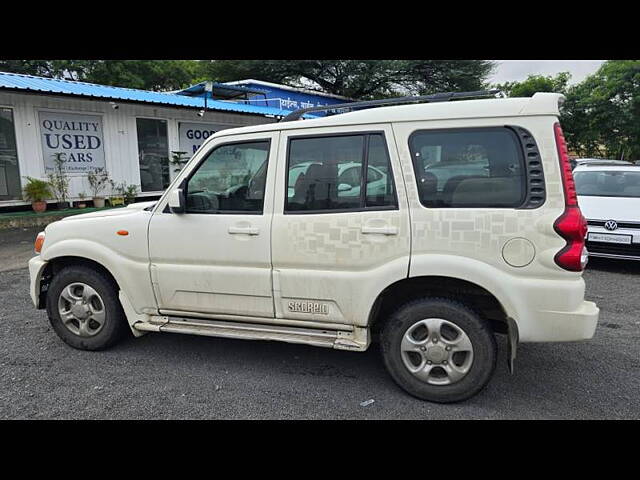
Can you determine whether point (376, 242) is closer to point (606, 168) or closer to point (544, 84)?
point (606, 168)

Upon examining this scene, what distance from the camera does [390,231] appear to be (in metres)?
2.97

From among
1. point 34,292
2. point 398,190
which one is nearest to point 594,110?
point 398,190

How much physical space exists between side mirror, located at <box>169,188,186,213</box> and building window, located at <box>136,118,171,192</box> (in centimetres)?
988

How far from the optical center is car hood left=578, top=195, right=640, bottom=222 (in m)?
6.41

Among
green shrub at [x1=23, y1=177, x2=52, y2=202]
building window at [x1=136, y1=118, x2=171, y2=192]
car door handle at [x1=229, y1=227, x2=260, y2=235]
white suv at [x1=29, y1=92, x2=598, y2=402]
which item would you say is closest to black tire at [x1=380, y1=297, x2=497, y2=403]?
white suv at [x1=29, y1=92, x2=598, y2=402]

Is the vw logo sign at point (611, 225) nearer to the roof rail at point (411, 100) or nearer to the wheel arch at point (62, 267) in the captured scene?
the roof rail at point (411, 100)

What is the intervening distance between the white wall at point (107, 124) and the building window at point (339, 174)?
9.45m

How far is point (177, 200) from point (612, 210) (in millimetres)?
6481

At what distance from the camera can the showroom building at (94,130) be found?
9898mm

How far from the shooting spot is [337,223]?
10.1 ft

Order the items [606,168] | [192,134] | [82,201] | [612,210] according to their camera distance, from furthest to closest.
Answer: [192,134] → [82,201] → [606,168] → [612,210]

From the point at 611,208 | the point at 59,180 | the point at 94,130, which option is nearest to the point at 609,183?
the point at 611,208

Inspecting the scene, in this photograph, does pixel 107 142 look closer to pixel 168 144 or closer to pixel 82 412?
pixel 168 144

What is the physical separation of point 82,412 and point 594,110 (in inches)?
975
